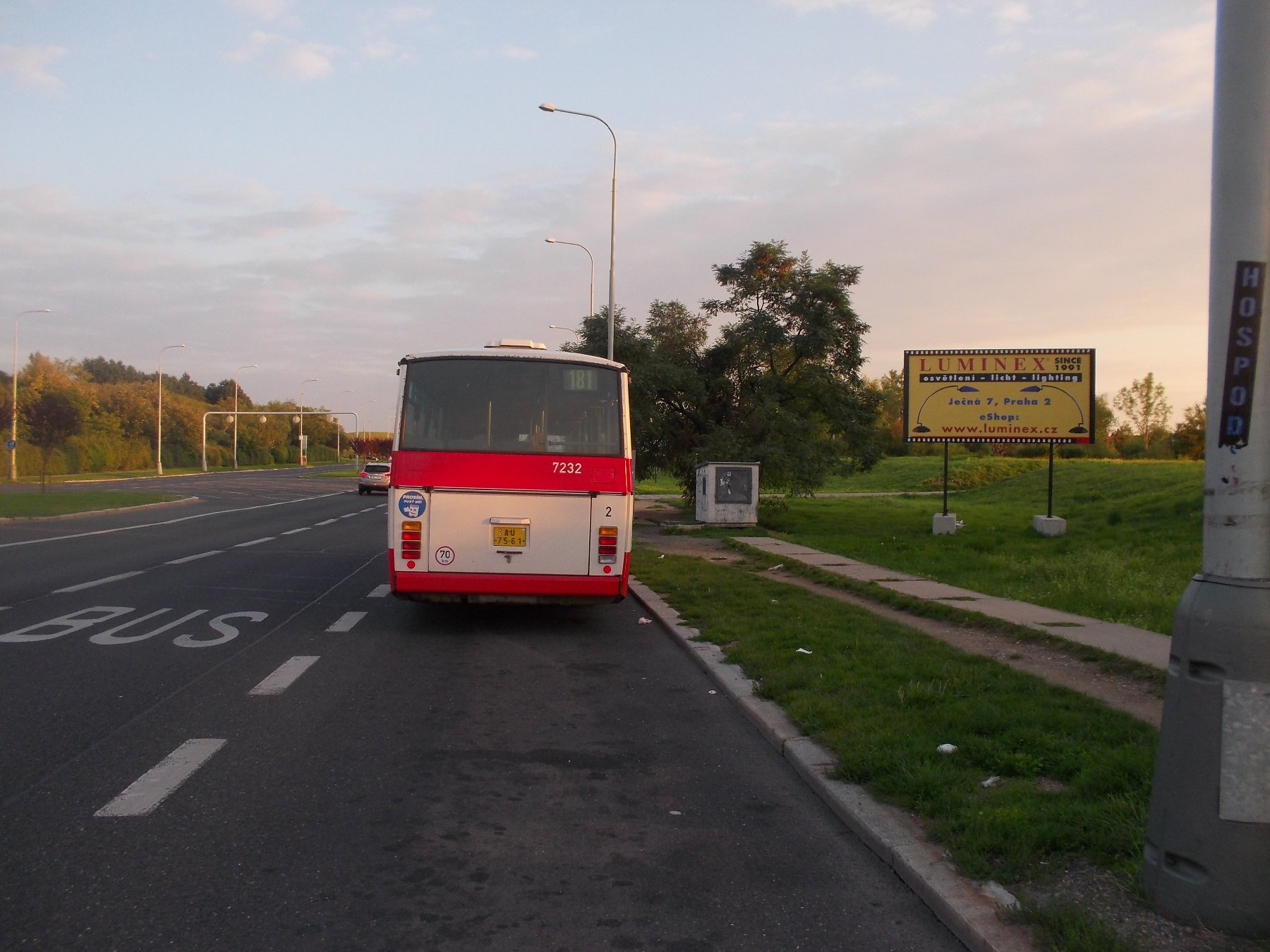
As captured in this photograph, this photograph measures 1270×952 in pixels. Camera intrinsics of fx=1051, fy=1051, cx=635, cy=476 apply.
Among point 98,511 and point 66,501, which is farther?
point 66,501

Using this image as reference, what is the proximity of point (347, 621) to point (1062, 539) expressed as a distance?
1505 cm

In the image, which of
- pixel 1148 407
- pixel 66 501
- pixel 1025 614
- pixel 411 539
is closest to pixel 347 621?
pixel 411 539

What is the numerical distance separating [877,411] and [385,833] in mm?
26028

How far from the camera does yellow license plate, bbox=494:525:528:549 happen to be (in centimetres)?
1001

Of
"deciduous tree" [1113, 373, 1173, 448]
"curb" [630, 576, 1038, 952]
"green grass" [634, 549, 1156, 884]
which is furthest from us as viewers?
"deciduous tree" [1113, 373, 1173, 448]

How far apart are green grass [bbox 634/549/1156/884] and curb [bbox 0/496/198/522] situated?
21749 millimetres

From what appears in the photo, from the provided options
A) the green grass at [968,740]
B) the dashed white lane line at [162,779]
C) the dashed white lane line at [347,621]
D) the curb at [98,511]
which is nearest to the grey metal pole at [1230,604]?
the green grass at [968,740]

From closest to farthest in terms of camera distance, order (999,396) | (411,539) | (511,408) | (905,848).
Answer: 1. (905,848)
2. (411,539)
3. (511,408)
4. (999,396)

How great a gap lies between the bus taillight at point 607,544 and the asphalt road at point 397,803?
81 centimetres

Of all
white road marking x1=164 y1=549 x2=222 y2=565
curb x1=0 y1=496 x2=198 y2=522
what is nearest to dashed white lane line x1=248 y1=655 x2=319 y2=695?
white road marking x1=164 y1=549 x2=222 y2=565

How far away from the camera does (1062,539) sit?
67.8ft

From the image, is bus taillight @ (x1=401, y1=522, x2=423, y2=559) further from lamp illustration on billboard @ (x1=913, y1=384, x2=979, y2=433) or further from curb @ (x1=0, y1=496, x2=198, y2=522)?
curb @ (x1=0, y1=496, x2=198, y2=522)

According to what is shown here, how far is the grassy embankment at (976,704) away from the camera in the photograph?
4.24 metres

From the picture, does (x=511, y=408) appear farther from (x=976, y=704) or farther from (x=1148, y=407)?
(x=1148, y=407)
